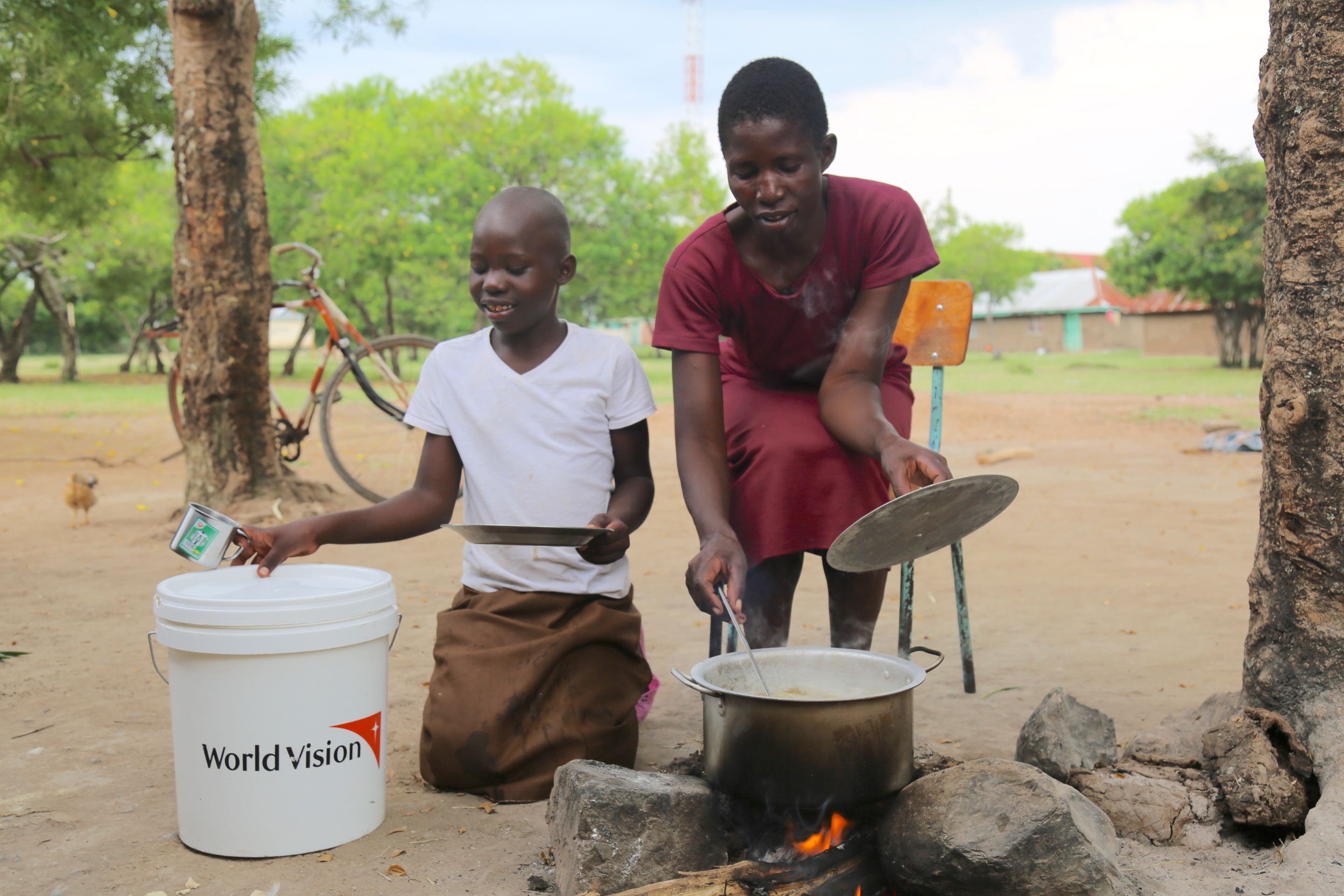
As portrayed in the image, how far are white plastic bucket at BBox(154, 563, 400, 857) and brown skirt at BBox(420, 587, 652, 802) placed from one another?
0.31 metres

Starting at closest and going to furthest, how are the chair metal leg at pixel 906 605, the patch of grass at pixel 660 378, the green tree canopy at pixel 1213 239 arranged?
1. the chair metal leg at pixel 906 605
2. the patch of grass at pixel 660 378
3. the green tree canopy at pixel 1213 239

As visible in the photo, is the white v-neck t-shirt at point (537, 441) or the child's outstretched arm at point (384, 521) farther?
the white v-neck t-shirt at point (537, 441)

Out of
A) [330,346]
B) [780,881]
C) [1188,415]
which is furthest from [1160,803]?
[1188,415]

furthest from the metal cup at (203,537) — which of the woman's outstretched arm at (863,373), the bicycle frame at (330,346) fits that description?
the bicycle frame at (330,346)

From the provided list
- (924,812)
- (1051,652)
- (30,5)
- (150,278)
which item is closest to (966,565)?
(1051,652)

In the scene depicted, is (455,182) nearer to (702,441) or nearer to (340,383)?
(340,383)

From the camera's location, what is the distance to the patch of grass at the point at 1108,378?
18.0m

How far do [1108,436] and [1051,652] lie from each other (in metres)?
8.33

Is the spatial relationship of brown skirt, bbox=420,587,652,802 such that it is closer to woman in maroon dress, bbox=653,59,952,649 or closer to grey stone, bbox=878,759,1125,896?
woman in maroon dress, bbox=653,59,952,649

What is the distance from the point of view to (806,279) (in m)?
2.56

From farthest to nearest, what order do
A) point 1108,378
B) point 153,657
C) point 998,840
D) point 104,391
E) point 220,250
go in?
point 1108,378 → point 104,391 → point 220,250 → point 153,657 → point 998,840

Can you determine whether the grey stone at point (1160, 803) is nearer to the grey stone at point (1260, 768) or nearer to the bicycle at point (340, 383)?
the grey stone at point (1260, 768)

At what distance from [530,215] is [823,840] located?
164cm

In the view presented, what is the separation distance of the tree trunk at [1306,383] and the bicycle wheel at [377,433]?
13.6ft
